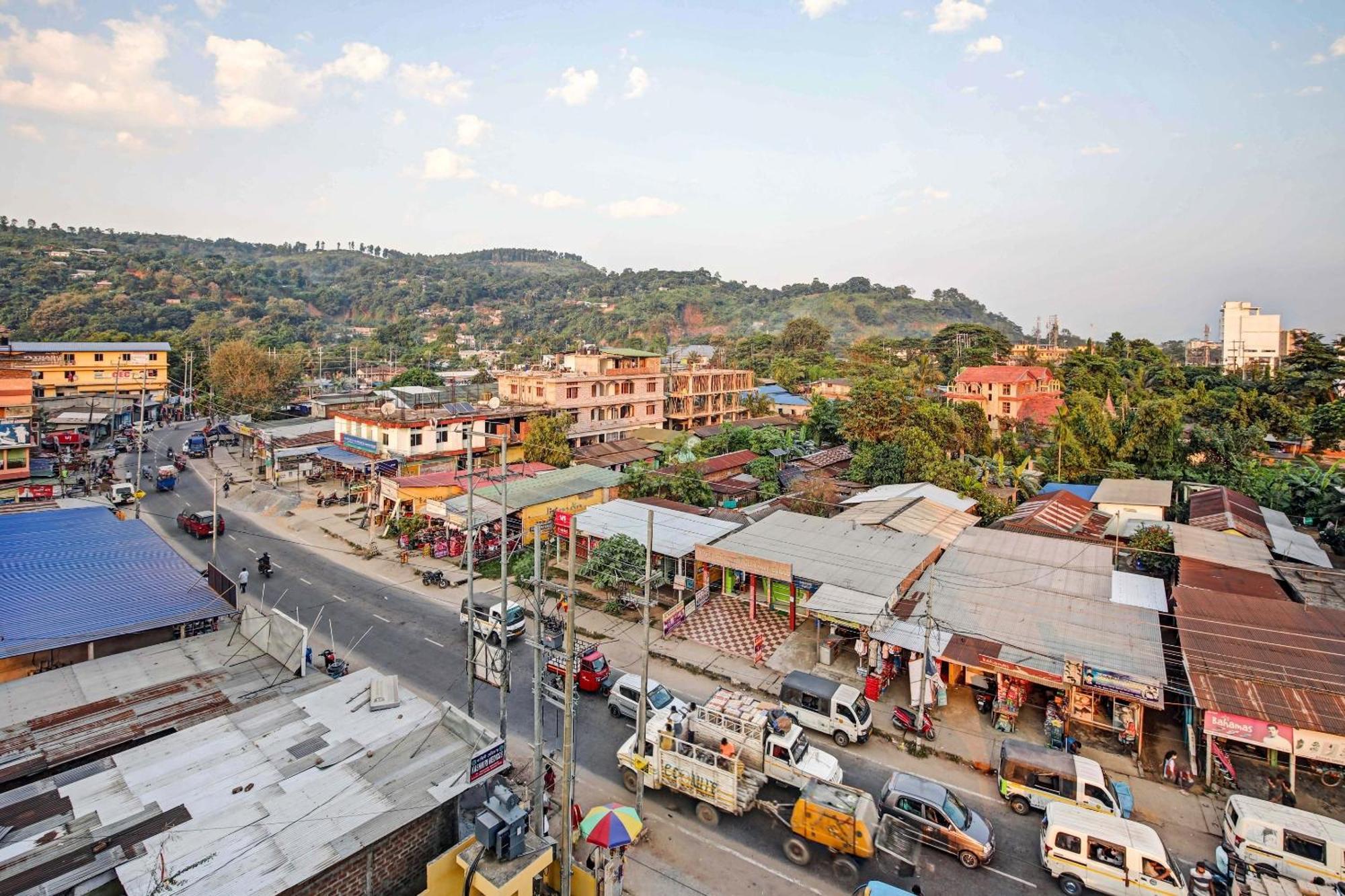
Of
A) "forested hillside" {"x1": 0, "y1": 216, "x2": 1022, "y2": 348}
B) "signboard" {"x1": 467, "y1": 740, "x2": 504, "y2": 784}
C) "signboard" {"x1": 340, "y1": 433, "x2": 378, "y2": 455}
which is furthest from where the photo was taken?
"forested hillside" {"x1": 0, "y1": 216, "x2": 1022, "y2": 348}

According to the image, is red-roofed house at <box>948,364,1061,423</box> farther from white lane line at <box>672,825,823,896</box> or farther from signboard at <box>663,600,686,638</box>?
white lane line at <box>672,825,823,896</box>

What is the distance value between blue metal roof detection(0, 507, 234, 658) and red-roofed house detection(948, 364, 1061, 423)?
50.7m

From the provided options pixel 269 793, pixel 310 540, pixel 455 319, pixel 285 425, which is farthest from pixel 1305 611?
pixel 455 319

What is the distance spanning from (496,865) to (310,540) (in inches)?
950

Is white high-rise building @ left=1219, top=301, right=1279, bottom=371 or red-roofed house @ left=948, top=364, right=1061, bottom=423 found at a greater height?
white high-rise building @ left=1219, top=301, right=1279, bottom=371

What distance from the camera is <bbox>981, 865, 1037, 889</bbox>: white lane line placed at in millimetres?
10484

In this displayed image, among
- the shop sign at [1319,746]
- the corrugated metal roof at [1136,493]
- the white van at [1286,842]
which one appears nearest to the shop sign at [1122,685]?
the shop sign at [1319,746]

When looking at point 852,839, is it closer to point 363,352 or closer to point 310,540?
point 310,540

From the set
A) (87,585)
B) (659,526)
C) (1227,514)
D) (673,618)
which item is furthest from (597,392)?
(1227,514)

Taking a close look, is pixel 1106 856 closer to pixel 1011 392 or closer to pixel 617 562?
pixel 617 562

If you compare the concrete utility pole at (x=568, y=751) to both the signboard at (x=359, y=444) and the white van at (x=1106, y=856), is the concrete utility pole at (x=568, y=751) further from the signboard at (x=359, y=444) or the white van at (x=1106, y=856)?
the signboard at (x=359, y=444)

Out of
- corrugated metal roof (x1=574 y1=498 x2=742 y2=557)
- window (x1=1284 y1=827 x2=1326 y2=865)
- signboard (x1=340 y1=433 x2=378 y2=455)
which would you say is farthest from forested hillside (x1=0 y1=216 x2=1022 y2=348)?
window (x1=1284 y1=827 x2=1326 y2=865)

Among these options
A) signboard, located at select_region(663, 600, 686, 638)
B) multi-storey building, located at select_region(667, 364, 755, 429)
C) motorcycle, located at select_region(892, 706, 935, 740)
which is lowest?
motorcycle, located at select_region(892, 706, 935, 740)

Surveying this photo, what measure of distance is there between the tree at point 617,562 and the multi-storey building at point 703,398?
1279 inches
